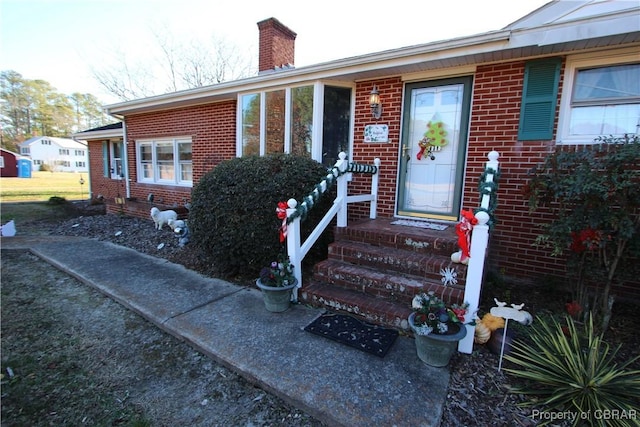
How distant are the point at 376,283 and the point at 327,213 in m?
1.08

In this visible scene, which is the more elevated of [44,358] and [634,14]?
[634,14]

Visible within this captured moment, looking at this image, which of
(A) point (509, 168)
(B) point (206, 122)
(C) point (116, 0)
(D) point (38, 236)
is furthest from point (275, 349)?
(C) point (116, 0)

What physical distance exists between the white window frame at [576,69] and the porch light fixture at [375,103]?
2.21 m

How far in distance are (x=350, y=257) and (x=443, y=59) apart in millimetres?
2767

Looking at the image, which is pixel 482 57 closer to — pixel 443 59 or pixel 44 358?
pixel 443 59

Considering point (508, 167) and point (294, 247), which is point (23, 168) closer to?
point (294, 247)

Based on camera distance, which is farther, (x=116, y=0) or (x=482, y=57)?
(x=116, y=0)

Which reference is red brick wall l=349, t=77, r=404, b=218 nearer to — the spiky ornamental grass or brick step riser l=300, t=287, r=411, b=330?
brick step riser l=300, t=287, r=411, b=330

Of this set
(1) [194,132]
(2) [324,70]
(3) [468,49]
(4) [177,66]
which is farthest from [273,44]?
(4) [177,66]

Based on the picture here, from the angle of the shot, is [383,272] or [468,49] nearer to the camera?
[383,272]

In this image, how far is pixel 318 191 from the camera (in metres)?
3.47

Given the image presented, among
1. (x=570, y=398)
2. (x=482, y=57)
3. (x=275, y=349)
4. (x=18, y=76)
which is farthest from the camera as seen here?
(x=18, y=76)

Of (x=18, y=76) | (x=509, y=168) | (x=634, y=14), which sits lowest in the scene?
(x=509, y=168)

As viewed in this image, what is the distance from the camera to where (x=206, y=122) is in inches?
267
